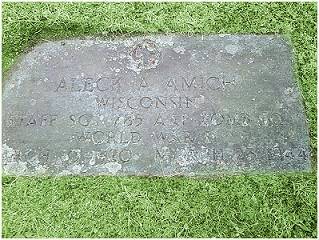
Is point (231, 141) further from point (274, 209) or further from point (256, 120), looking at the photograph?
point (274, 209)

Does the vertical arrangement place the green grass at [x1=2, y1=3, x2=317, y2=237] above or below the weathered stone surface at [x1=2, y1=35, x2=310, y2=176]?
below

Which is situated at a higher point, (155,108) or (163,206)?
(155,108)

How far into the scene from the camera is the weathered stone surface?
11.0ft

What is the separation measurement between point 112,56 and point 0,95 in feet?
2.96

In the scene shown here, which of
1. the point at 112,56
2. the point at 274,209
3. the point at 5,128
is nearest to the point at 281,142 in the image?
the point at 274,209

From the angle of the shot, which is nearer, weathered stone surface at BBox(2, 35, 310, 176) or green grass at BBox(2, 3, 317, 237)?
green grass at BBox(2, 3, 317, 237)

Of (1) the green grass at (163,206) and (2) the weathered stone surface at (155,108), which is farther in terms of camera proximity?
(2) the weathered stone surface at (155,108)

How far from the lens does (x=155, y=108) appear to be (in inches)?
138

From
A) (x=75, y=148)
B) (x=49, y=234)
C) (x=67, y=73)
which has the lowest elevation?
(x=49, y=234)

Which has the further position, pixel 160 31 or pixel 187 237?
pixel 160 31

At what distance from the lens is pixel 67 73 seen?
3.66 metres

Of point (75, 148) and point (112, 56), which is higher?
point (112, 56)

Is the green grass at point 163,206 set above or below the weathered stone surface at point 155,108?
below

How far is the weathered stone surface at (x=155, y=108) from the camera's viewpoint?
334 centimetres
